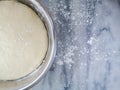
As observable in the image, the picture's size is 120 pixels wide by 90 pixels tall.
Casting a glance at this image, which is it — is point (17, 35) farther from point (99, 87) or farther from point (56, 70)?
point (99, 87)

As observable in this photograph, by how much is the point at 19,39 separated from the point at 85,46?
0.80 ft

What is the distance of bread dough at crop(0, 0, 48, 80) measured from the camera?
1.15 meters

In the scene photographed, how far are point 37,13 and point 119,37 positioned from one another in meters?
0.32

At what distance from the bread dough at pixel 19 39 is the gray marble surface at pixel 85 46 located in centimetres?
7

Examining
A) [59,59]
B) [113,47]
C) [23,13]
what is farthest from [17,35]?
[113,47]

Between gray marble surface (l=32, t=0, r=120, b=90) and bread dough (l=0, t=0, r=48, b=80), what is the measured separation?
0.07m

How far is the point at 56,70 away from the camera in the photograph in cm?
123

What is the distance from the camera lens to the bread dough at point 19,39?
3.78ft

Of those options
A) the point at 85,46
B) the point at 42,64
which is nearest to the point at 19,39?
the point at 42,64

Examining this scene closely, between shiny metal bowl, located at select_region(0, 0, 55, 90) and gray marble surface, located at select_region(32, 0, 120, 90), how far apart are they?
65mm

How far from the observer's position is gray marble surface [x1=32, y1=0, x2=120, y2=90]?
1.21 metres

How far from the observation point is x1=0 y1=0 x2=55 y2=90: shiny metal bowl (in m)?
1.13

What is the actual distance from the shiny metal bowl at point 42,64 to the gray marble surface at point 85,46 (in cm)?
6

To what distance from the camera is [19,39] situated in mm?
1161
